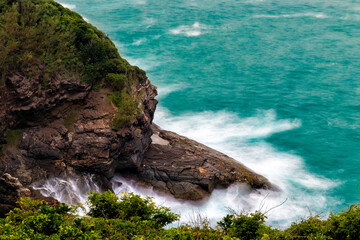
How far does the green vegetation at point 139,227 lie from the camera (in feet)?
70.8

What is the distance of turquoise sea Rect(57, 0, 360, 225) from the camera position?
45.8 metres

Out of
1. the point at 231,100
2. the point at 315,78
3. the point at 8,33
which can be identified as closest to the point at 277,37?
the point at 315,78

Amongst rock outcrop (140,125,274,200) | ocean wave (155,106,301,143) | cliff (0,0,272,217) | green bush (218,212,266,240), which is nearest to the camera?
green bush (218,212,266,240)

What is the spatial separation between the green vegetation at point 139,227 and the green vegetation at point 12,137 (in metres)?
11.2

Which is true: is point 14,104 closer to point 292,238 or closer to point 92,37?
point 92,37

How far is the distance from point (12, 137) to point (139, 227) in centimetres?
1661

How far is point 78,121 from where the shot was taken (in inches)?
1459

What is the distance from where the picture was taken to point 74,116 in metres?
37.4

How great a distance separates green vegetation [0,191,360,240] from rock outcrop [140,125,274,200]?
12694 mm

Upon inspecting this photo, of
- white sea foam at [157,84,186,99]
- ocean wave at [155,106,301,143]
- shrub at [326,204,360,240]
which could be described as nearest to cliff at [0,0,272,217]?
ocean wave at [155,106,301,143]

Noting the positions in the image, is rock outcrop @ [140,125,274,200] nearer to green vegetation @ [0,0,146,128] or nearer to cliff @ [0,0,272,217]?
cliff @ [0,0,272,217]

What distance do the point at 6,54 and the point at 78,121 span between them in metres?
8.18

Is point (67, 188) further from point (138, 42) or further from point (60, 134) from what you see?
point (138, 42)

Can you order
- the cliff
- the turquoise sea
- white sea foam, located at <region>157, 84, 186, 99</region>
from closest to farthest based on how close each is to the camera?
the cliff → the turquoise sea → white sea foam, located at <region>157, 84, 186, 99</region>
